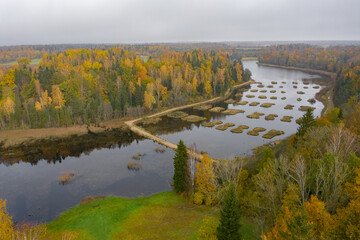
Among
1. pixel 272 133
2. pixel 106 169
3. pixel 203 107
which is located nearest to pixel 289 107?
pixel 203 107

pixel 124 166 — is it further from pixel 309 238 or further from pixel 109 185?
pixel 309 238

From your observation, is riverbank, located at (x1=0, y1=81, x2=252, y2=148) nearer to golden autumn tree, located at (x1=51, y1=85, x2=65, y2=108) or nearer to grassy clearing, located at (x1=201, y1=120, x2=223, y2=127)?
golden autumn tree, located at (x1=51, y1=85, x2=65, y2=108)

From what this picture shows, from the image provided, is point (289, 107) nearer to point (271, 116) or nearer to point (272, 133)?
point (271, 116)

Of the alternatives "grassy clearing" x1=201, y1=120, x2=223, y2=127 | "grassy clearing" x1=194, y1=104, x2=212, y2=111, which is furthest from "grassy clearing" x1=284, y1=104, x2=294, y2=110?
"grassy clearing" x1=201, y1=120, x2=223, y2=127

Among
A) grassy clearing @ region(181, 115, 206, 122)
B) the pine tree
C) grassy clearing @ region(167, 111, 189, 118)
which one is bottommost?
grassy clearing @ region(181, 115, 206, 122)

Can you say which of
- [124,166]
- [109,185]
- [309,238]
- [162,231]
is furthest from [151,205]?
[309,238]

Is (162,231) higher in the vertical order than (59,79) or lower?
lower
